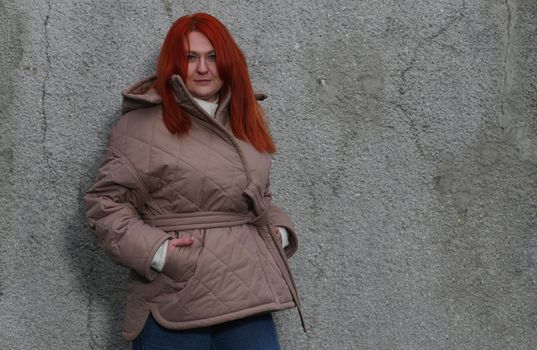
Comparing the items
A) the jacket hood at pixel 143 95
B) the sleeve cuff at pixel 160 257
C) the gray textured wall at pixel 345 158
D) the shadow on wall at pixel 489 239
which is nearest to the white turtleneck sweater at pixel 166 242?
the sleeve cuff at pixel 160 257

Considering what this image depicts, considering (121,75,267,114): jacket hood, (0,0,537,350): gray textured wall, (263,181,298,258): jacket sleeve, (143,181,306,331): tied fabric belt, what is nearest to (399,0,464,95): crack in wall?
(0,0,537,350): gray textured wall

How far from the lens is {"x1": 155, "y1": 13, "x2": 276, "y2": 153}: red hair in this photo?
240cm

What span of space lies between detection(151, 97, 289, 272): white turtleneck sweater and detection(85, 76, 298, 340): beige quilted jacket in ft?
0.08

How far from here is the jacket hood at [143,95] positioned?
236cm

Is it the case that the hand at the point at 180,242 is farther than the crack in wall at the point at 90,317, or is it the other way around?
the crack in wall at the point at 90,317

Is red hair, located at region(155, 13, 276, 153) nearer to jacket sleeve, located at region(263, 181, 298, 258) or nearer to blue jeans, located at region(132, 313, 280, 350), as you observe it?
jacket sleeve, located at region(263, 181, 298, 258)

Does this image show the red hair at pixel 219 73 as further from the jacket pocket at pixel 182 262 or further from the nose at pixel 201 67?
the jacket pocket at pixel 182 262

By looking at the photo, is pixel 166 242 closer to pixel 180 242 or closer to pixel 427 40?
pixel 180 242

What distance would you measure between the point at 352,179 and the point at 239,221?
0.83 metres

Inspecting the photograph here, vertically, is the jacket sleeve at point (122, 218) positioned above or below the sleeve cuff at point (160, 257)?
above

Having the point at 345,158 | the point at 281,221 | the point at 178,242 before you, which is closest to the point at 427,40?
Answer: the point at 345,158

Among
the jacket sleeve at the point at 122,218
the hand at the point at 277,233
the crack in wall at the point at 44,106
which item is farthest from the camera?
the crack in wall at the point at 44,106

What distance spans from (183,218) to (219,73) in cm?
48

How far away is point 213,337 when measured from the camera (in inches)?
95.5
